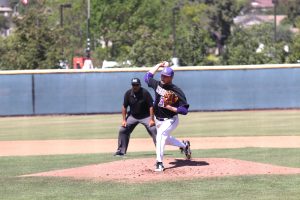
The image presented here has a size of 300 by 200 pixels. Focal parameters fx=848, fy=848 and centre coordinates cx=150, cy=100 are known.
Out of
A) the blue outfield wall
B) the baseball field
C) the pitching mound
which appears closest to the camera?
the baseball field

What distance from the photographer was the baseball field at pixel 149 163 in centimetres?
1226

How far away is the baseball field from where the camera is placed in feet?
40.2

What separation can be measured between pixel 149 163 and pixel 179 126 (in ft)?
47.2

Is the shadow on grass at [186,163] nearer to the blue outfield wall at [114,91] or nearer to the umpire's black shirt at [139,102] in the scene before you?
the umpire's black shirt at [139,102]

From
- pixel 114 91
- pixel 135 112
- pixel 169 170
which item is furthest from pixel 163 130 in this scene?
pixel 114 91

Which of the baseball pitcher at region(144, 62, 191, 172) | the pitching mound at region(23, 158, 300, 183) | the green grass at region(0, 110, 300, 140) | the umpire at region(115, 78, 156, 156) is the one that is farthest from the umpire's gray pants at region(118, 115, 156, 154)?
the green grass at region(0, 110, 300, 140)

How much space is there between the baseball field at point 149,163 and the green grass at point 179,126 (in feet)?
0.11

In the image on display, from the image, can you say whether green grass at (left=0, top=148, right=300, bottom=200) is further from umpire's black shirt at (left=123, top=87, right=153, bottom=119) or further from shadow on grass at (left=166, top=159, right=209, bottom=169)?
umpire's black shirt at (left=123, top=87, right=153, bottom=119)

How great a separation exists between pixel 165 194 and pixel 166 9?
77110 millimetres

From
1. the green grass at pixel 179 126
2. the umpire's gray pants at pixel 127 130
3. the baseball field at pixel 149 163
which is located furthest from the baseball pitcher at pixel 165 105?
the green grass at pixel 179 126

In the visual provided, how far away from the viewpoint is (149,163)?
48.3 feet

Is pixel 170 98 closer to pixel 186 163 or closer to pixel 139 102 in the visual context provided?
pixel 186 163

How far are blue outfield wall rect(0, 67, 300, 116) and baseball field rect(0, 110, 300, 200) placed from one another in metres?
4.01

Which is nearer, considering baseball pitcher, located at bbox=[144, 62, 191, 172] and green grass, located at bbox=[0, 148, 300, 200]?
green grass, located at bbox=[0, 148, 300, 200]
